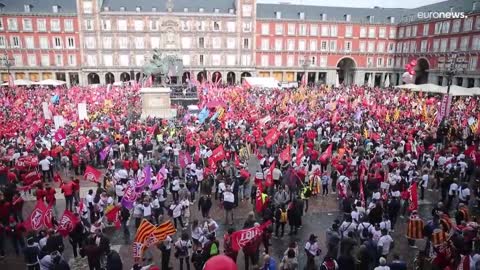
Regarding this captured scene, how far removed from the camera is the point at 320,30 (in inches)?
2554

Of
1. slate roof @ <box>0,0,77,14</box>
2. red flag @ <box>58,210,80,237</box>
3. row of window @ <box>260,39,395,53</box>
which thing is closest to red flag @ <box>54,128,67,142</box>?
red flag @ <box>58,210,80,237</box>

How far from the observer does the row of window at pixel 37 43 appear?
190 ft

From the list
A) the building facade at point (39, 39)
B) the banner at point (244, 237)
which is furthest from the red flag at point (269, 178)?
the building facade at point (39, 39)

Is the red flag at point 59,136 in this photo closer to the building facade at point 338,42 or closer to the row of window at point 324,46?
the building facade at point 338,42

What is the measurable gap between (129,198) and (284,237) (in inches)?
195

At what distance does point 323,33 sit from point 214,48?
63.6 ft

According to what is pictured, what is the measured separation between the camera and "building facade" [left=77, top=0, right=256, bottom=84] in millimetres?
58781

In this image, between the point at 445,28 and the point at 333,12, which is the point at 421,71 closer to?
the point at 445,28

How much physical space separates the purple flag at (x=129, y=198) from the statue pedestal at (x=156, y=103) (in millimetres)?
17688

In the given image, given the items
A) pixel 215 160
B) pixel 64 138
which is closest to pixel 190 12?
pixel 64 138

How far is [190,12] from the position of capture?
198 ft

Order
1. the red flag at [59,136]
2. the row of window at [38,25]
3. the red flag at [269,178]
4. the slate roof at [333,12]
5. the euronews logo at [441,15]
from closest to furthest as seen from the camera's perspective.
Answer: the red flag at [269,178]
the red flag at [59,136]
the euronews logo at [441,15]
the row of window at [38,25]
the slate roof at [333,12]

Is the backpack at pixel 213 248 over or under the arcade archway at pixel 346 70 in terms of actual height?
under

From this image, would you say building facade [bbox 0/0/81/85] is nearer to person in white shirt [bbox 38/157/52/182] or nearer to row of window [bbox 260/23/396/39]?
row of window [bbox 260/23/396/39]
